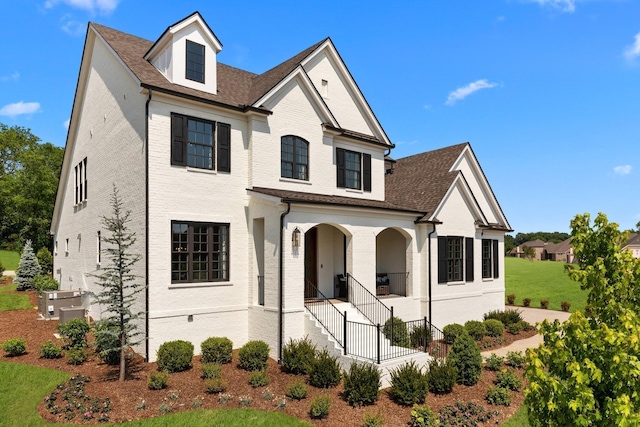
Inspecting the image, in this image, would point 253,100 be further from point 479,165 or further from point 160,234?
point 479,165

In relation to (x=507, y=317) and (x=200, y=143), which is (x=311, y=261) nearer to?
(x=200, y=143)

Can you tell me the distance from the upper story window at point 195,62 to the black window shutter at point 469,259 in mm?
15029

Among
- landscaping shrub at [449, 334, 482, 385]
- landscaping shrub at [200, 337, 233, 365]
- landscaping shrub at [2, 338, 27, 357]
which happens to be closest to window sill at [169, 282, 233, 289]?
landscaping shrub at [200, 337, 233, 365]

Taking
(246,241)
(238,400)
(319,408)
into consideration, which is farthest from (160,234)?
(319,408)

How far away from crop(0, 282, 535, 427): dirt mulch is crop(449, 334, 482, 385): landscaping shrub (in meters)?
0.25

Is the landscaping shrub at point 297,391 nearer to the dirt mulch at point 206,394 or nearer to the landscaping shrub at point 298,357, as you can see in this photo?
the dirt mulch at point 206,394

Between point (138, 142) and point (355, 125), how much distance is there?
9.76 meters

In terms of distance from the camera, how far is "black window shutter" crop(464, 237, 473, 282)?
21.2 meters

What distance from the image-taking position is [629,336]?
16.4 ft

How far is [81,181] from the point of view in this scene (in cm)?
2080

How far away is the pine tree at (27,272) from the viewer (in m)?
26.3

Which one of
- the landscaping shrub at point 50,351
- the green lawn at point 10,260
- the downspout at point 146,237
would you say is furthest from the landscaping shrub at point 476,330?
the green lawn at point 10,260

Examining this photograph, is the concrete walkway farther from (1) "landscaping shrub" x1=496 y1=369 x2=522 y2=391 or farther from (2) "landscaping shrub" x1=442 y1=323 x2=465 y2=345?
(1) "landscaping shrub" x1=496 y1=369 x2=522 y2=391

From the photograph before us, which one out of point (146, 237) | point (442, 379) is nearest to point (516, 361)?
point (442, 379)
